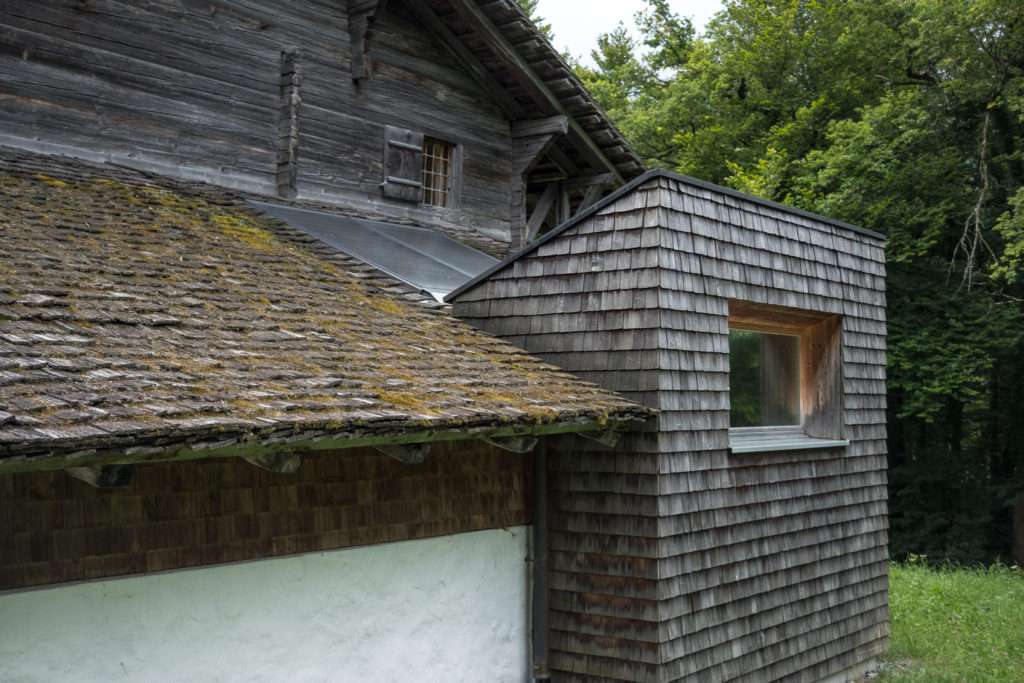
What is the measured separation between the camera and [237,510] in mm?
5762

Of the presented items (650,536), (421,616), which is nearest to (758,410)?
(650,536)

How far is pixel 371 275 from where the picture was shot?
8445mm

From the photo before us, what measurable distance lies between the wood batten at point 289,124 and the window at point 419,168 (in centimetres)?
127

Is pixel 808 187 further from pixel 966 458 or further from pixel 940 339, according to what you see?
pixel 966 458

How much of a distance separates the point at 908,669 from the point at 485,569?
504cm

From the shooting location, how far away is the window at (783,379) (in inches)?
337

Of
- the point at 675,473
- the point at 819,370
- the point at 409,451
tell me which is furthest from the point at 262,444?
the point at 819,370

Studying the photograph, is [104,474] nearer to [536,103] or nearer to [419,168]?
[419,168]

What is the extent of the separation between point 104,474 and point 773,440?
20.1 ft

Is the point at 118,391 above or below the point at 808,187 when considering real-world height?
below

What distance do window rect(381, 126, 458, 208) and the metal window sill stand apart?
16.6 feet

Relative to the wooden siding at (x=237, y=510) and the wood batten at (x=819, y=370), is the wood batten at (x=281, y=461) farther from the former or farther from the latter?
the wood batten at (x=819, y=370)

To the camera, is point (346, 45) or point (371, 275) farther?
point (346, 45)

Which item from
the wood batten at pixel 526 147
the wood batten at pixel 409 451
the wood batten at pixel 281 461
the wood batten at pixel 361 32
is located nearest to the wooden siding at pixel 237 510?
the wood batten at pixel 281 461
